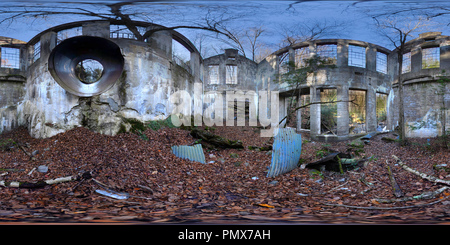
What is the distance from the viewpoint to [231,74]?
280cm

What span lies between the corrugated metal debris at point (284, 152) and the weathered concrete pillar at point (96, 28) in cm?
329

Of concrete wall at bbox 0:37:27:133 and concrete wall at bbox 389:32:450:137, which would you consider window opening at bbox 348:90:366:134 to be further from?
concrete wall at bbox 0:37:27:133

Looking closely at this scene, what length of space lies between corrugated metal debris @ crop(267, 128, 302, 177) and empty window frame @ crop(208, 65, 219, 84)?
1.46 metres

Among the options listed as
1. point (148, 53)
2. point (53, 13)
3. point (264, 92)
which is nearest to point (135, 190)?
point (53, 13)

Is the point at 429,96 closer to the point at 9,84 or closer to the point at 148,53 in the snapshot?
the point at 148,53

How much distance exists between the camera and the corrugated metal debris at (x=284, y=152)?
2938 millimetres

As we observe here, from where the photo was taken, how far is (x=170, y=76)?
13.9 feet

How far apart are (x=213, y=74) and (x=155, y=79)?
2.13 m

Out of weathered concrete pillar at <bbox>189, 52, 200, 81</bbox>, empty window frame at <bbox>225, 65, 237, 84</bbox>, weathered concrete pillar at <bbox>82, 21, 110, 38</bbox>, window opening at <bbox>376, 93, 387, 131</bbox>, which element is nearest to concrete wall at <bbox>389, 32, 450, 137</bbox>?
window opening at <bbox>376, 93, 387, 131</bbox>

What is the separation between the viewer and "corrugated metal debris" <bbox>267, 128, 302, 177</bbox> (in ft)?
9.64

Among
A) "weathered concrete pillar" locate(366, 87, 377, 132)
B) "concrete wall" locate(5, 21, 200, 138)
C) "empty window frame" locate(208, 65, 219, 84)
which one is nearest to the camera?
"empty window frame" locate(208, 65, 219, 84)

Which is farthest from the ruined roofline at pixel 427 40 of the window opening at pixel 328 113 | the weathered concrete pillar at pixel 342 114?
the window opening at pixel 328 113

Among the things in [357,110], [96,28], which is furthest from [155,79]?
[357,110]

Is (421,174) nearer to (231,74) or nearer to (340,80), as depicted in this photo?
(231,74)
